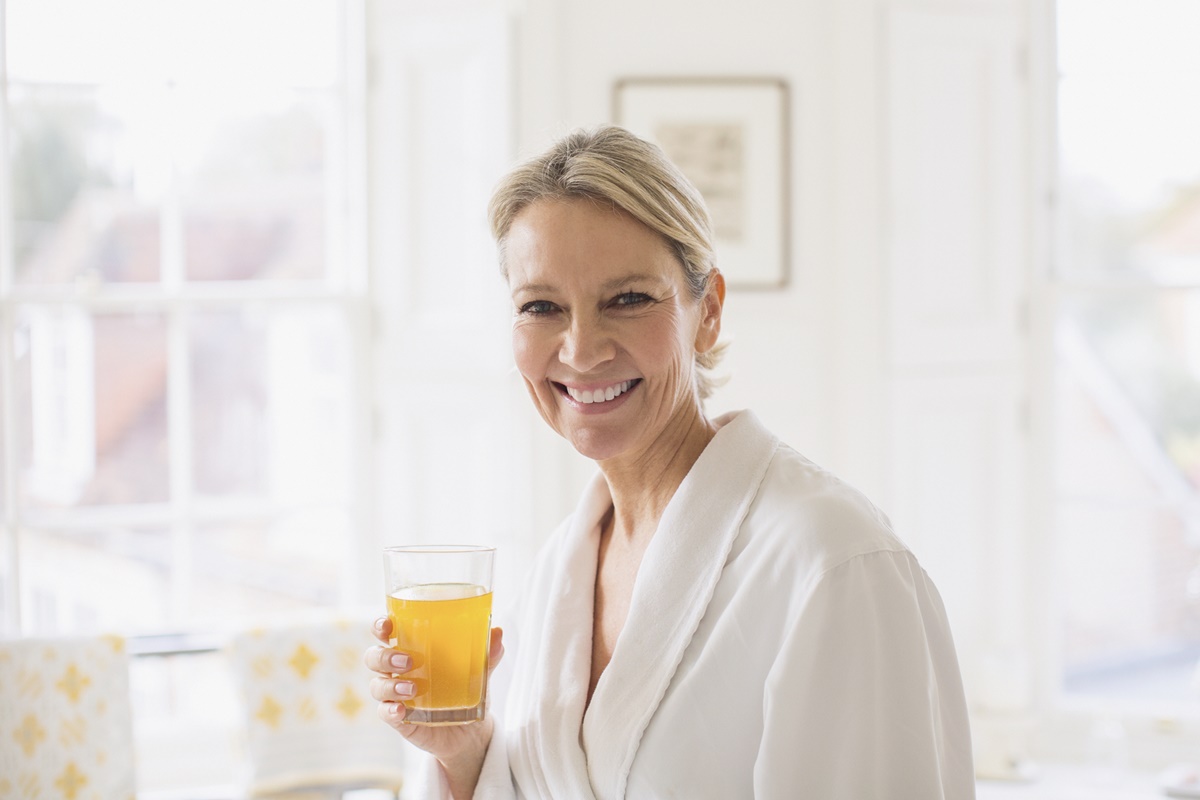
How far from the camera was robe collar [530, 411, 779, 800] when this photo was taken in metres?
1.25

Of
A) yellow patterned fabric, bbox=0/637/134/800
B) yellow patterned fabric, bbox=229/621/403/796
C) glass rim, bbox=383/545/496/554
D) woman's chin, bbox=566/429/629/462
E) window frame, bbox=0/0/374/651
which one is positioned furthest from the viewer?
window frame, bbox=0/0/374/651

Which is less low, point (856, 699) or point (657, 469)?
point (657, 469)

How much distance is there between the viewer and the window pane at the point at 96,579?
306 centimetres

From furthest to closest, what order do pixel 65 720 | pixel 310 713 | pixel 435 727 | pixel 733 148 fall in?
1. pixel 733 148
2. pixel 310 713
3. pixel 65 720
4. pixel 435 727

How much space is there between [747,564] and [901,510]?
2.04 metres

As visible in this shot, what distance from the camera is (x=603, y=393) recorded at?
1324 millimetres

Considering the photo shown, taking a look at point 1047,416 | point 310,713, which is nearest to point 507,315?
point 310,713

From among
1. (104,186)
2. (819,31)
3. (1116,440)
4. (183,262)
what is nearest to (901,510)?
(1116,440)

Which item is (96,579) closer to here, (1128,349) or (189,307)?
(189,307)

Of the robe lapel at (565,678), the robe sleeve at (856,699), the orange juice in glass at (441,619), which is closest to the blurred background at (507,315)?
the robe lapel at (565,678)

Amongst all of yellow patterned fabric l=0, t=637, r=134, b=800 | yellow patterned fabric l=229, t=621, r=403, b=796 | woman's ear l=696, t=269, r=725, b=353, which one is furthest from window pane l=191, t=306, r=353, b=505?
woman's ear l=696, t=269, r=725, b=353

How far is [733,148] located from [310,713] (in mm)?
1862

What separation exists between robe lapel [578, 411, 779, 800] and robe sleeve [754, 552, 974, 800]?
0.16m

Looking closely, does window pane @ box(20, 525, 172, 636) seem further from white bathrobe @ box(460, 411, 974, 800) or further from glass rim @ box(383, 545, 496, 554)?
glass rim @ box(383, 545, 496, 554)
